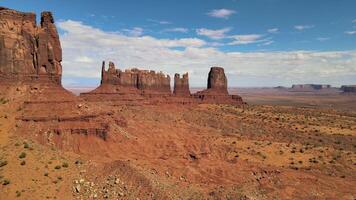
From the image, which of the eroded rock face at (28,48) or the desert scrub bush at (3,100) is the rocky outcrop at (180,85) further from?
the desert scrub bush at (3,100)

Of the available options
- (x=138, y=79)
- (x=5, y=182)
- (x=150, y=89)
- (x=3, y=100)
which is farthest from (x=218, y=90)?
(x=5, y=182)

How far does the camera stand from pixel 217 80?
113875 millimetres

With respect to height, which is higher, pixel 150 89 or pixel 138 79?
pixel 138 79

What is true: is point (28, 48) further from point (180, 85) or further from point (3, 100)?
point (180, 85)

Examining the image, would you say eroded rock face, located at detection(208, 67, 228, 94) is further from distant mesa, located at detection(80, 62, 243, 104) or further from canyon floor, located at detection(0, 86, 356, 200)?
canyon floor, located at detection(0, 86, 356, 200)

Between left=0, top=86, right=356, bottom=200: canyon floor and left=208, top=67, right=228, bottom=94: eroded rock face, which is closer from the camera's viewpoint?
left=0, top=86, right=356, bottom=200: canyon floor

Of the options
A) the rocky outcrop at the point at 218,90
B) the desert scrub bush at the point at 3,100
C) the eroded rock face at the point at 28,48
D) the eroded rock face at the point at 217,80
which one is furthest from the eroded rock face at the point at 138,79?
the desert scrub bush at the point at 3,100

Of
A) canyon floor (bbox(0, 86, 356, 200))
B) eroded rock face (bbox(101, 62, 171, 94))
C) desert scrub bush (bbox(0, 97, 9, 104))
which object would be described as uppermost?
eroded rock face (bbox(101, 62, 171, 94))

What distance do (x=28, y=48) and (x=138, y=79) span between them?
6066cm

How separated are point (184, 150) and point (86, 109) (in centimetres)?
1393

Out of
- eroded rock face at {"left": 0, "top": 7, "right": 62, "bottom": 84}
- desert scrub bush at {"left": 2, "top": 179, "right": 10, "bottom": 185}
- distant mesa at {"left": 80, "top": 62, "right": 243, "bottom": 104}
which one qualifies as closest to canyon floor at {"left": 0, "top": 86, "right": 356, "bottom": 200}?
desert scrub bush at {"left": 2, "top": 179, "right": 10, "bottom": 185}

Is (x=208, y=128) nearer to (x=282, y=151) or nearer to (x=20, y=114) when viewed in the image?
(x=282, y=151)

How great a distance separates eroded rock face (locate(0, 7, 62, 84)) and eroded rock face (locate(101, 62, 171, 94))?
4745 centimetres

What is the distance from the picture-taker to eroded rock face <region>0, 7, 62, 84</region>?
33625 mm
